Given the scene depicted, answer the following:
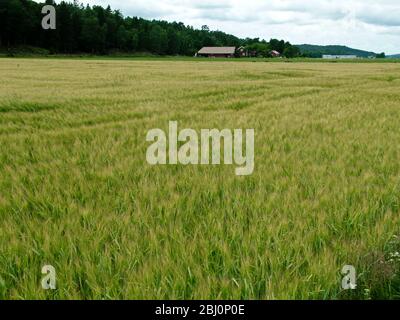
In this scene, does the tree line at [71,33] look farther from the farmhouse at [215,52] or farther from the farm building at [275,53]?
the farm building at [275,53]

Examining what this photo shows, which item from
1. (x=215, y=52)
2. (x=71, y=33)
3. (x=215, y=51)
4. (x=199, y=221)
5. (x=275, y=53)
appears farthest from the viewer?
(x=275, y=53)

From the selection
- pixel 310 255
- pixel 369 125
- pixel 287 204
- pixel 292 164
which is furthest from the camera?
pixel 369 125

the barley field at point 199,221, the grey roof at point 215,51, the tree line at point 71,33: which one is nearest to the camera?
the barley field at point 199,221

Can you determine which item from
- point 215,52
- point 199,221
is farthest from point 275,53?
point 199,221

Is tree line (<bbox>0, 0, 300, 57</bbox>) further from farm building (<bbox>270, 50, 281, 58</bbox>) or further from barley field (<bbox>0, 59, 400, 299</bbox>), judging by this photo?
barley field (<bbox>0, 59, 400, 299</bbox>)

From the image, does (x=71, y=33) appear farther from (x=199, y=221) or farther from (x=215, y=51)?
(x=199, y=221)

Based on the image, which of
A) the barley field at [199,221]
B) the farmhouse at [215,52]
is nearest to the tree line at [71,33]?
the farmhouse at [215,52]

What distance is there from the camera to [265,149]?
5.64 meters
